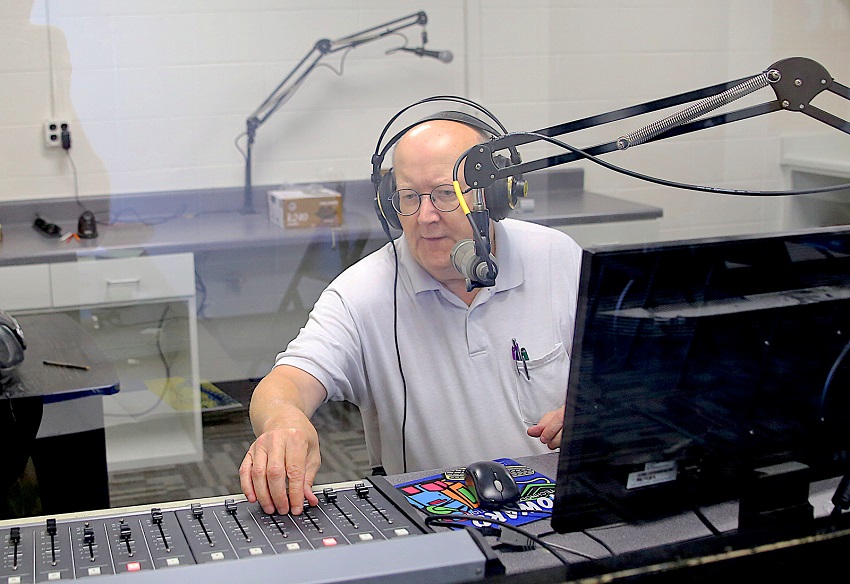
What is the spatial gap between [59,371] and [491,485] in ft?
3.39

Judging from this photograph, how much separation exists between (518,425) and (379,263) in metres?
0.37

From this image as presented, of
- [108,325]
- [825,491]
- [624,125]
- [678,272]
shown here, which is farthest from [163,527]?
[624,125]

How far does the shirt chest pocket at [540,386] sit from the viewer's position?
1685mm

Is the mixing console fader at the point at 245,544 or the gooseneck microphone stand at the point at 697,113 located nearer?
the mixing console fader at the point at 245,544

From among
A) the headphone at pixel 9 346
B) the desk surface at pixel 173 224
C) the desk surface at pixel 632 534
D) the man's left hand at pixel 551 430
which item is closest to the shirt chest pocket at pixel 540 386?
the man's left hand at pixel 551 430

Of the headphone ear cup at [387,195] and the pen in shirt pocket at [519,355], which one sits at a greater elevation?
the headphone ear cup at [387,195]

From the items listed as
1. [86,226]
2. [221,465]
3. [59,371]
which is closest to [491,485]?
[59,371]

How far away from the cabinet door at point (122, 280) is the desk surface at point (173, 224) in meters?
0.03

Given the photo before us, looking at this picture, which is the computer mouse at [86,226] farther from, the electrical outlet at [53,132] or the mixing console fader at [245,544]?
the mixing console fader at [245,544]

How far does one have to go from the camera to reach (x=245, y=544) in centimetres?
105

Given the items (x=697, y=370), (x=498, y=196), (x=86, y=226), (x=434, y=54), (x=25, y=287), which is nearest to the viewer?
(x=697, y=370)

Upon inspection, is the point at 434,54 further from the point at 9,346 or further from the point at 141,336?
the point at 9,346

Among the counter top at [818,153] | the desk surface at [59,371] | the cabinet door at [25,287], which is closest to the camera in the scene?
the desk surface at [59,371]

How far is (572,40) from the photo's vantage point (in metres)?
2.95
